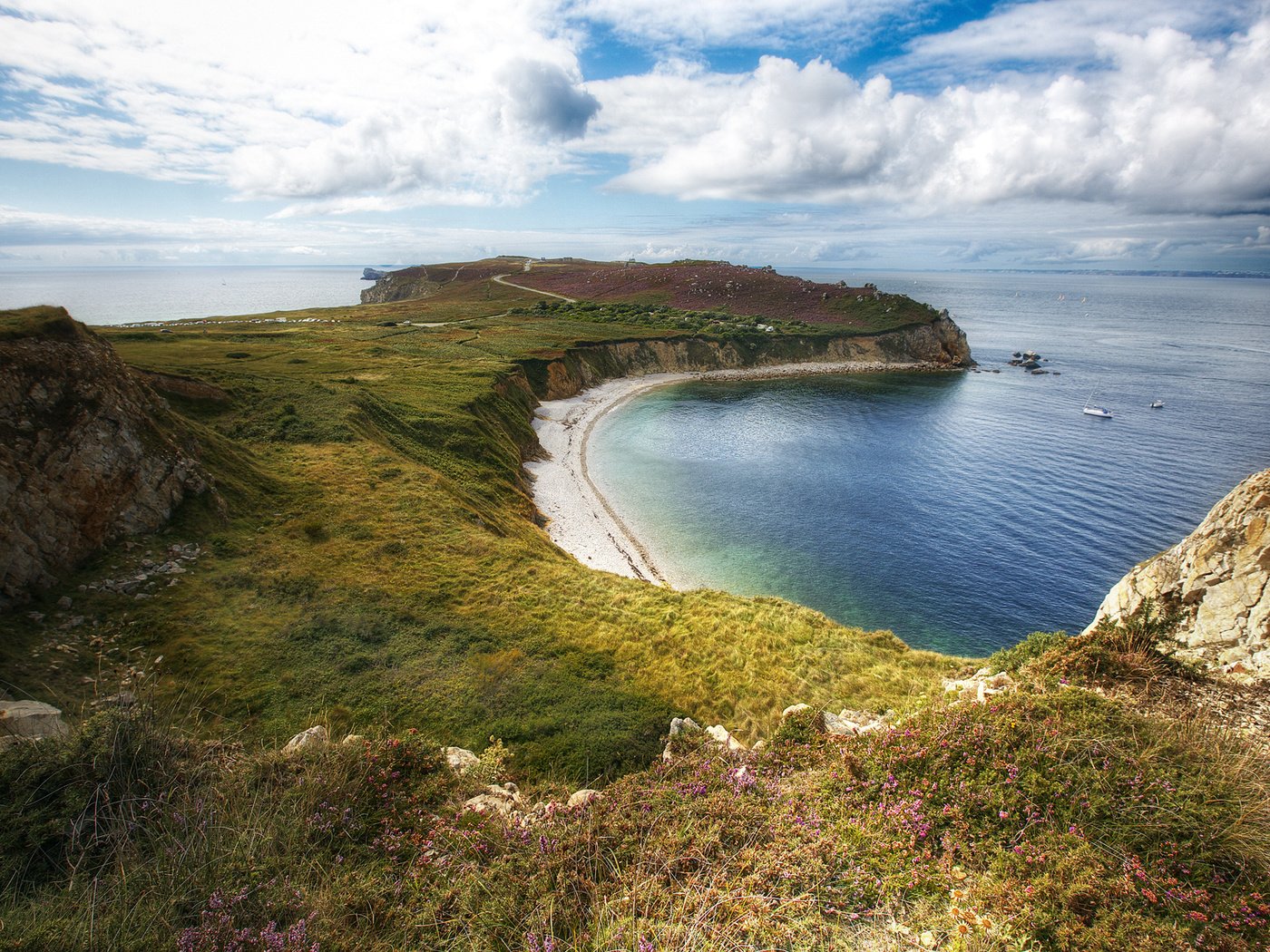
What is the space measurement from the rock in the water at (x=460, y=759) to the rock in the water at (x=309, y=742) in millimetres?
2807

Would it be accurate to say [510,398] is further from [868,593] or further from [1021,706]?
[1021,706]

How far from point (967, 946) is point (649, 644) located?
1686cm

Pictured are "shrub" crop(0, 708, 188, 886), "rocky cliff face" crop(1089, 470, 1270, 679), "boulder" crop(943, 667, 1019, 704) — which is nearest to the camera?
"shrub" crop(0, 708, 188, 886)

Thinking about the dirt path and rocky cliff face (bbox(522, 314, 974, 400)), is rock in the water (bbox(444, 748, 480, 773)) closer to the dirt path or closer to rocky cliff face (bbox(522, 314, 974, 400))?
rocky cliff face (bbox(522, 314, 974, 400))

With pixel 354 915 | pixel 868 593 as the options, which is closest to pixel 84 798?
pixel 354 915

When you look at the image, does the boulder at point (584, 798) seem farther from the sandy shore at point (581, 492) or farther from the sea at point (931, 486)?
the sea at point (931, 486)

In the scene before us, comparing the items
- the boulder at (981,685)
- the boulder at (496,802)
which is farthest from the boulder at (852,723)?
the boulder at (496,802)

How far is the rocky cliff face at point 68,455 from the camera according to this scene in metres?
18.4

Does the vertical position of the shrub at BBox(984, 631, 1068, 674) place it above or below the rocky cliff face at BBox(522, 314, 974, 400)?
below

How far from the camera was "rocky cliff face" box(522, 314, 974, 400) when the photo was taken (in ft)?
282

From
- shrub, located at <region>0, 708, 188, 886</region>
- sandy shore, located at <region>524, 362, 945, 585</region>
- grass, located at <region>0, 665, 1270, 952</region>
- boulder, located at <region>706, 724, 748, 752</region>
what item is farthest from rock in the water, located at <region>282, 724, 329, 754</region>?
sandy shore, located at <region>524, 362, 945, 585</region>

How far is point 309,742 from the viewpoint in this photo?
11.1 metres

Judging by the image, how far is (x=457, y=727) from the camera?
16609 mm

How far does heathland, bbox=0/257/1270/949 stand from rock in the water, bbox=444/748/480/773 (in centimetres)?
59
